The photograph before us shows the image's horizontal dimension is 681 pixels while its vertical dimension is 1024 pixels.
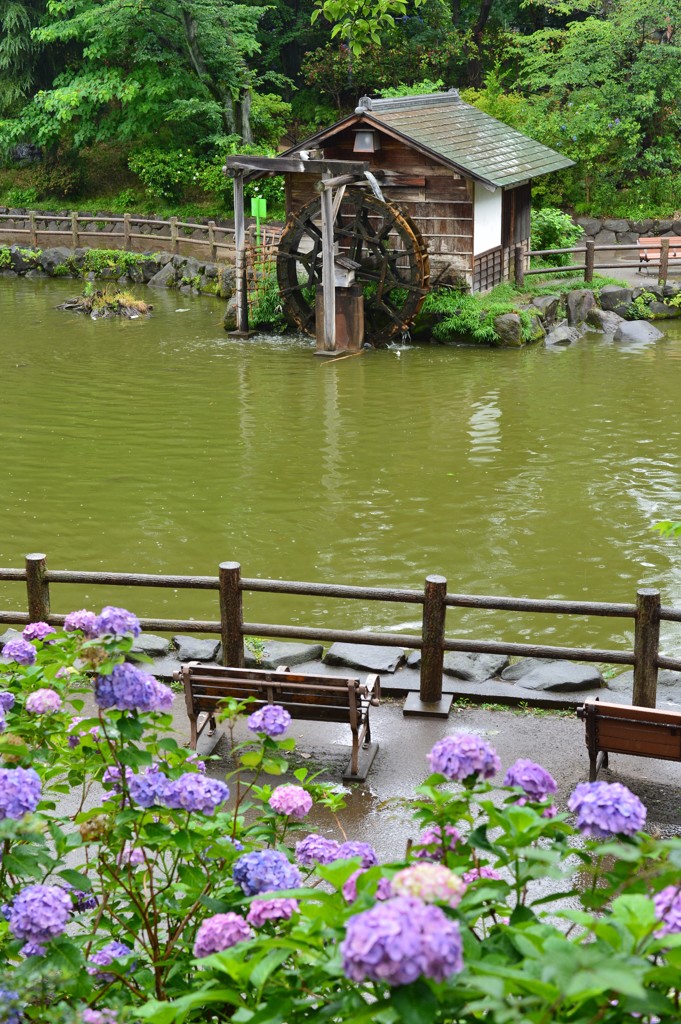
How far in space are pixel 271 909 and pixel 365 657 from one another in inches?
215

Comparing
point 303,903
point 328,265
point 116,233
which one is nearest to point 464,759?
point 303,903

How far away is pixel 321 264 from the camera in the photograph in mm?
21531

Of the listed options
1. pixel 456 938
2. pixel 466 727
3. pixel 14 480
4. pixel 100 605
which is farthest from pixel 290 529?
pixel 456 938

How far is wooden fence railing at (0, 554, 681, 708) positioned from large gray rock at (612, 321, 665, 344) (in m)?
14.3

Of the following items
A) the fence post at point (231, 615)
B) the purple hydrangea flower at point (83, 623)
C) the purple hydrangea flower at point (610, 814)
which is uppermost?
the purple hydrangea flower at point (83, 623)

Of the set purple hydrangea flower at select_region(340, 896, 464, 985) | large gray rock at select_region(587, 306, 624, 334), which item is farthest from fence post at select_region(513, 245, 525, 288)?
purple hydrangea flower at select_region(340, 896, 464, 985)

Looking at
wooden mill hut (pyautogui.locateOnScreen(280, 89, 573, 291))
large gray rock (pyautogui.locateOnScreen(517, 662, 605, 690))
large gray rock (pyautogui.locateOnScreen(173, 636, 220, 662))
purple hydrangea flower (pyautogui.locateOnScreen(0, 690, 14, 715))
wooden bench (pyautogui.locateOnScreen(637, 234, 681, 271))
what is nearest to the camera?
purple hydrangea flower (pyautogui.locateOnScreen(0, 690, 14, 715))

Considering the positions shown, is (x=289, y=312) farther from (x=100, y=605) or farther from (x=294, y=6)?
(x=294, y=6)

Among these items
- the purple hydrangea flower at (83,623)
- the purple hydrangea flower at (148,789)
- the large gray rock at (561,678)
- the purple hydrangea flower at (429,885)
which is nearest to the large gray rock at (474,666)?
the large gray rock at (561,678)

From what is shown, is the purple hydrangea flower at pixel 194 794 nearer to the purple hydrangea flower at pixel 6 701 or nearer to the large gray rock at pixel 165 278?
the purple hydrangea flower at pixel 6 701

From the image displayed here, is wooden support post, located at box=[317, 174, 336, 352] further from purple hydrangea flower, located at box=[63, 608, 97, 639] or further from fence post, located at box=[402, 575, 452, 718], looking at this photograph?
purple hydrangea flower, located at box=[63, 608, 97, 639]

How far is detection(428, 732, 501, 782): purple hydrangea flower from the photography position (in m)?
2.86

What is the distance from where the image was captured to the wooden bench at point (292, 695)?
665 cm

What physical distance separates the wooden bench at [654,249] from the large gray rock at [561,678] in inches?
672
